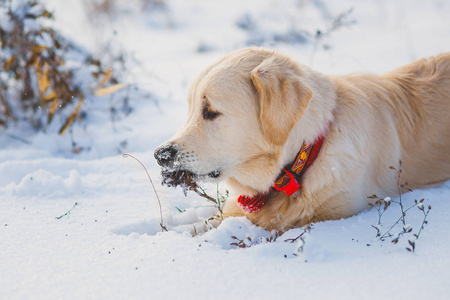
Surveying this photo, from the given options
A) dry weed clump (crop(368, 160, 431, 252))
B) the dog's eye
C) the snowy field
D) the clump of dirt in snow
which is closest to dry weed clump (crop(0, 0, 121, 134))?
the snowy field

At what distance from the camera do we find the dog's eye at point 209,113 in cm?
246

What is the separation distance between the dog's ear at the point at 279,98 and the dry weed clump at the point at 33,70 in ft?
7.43

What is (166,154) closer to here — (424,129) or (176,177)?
(176,177)

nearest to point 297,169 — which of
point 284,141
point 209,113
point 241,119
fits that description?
point 284,141

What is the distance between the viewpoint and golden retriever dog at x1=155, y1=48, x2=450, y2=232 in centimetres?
237

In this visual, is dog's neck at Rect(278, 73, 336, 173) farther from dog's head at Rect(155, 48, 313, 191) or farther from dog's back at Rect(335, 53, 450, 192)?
dog's back at Rect(335, 53, 450, 192)

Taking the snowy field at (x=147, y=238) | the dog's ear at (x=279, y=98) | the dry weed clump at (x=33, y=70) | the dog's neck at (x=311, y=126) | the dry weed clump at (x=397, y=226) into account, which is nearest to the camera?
the snowy field at (x=147, y=238)

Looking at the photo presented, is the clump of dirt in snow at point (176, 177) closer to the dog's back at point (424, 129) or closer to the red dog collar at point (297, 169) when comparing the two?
the red dog collar at point (297, 169)

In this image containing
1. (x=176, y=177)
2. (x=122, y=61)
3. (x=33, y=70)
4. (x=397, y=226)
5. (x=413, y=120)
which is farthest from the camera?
(x=122, y=61)

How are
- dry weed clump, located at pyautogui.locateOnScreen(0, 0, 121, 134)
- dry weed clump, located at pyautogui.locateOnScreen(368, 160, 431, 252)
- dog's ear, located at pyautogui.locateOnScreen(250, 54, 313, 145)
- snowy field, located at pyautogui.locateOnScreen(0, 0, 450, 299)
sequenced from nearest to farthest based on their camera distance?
1. snowy field, located at pyautogui.locateOnScreen(0, 0, 450, 299)
2. dry weed clump, located at pyautogui.locateOnScreen(368, 160, 431, 252)
3. dog's ear, located at pyautogui.locateOnScreen(250, 54, 313, 145)
4. dry weed clump, located at pyautogui.locateOnScreen(0, 0, 121, 134)

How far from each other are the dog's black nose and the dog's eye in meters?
0.29

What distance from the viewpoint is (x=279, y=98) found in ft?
7.61

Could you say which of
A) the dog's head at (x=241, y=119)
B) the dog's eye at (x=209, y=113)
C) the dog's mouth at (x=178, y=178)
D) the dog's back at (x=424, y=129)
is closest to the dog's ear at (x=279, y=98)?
the dog's head at (x=241, y=119)

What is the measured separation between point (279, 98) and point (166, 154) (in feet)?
2.42
